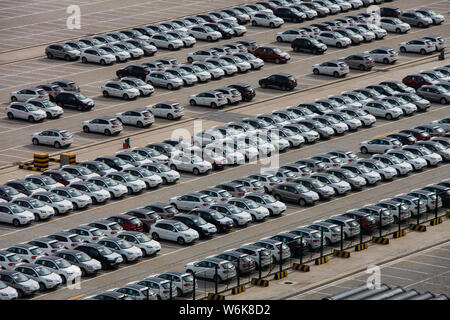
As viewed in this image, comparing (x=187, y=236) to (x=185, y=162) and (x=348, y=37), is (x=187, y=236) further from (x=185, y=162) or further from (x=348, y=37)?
(x=348, y=37)

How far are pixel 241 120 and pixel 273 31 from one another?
3421 centimetres

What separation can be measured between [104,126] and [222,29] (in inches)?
1227

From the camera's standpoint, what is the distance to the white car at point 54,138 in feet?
275

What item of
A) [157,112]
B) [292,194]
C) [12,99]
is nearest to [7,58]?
[12,99]

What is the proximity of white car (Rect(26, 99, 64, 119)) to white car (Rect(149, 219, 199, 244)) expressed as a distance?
89.6 feet

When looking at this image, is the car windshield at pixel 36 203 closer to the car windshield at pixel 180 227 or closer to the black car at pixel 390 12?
the car windshield at pixel 180 227

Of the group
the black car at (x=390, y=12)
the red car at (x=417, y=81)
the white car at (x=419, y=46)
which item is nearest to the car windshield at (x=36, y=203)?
the red car at (x=417, y=81)

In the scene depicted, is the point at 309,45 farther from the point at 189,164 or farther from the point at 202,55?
the point at 189,164

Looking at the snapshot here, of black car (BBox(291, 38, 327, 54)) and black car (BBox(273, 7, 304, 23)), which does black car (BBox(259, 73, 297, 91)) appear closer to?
black car (BBox(291, 38, 327, 54))

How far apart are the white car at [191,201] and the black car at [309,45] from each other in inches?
1680

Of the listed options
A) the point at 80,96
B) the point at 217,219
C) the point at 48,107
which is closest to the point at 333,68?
the point at 80,96

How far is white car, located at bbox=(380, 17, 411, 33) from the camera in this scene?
118250mm

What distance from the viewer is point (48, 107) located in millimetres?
91250

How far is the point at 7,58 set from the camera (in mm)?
110062
